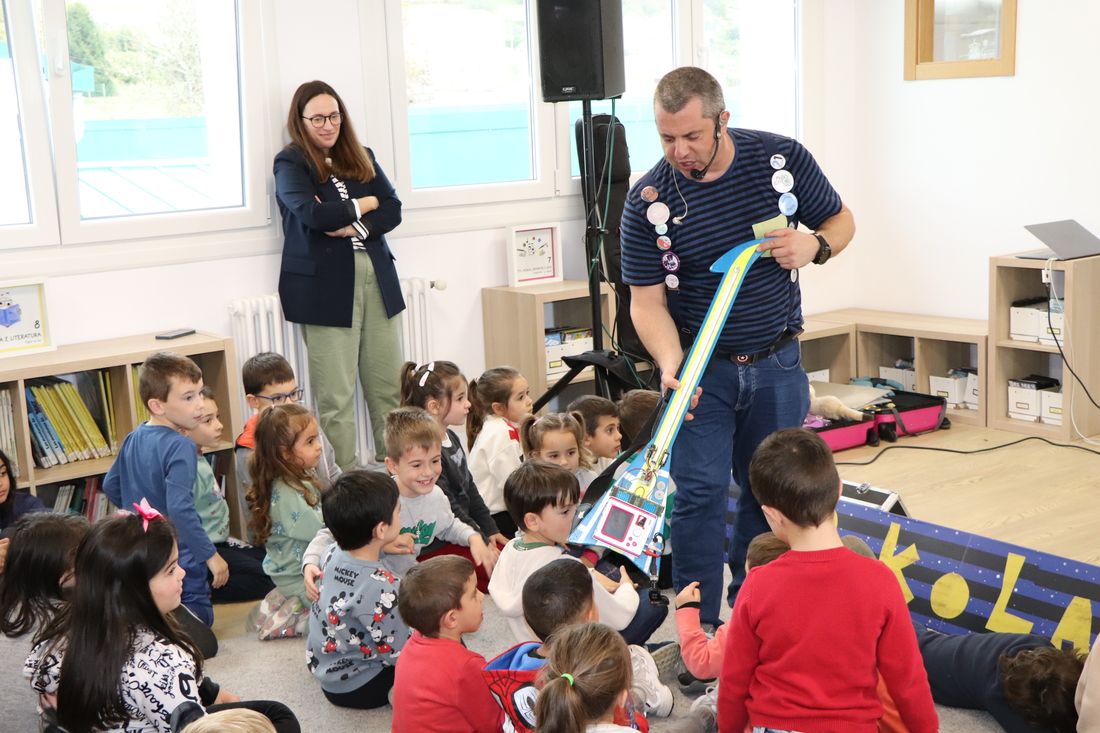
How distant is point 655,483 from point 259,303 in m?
2.41

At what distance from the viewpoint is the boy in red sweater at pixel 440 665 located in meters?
2.42

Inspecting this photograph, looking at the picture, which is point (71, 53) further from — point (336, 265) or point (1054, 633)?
point (1054, 633)

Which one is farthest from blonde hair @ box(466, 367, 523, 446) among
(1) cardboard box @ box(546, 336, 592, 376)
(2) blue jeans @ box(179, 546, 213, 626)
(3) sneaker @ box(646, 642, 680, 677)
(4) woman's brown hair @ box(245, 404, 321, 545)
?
(3) sneaker @ box(646, 642, 680, 677)

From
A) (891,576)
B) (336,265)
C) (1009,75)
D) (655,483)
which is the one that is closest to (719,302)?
(655,483)

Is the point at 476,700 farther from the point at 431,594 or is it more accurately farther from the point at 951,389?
the point at 951,389

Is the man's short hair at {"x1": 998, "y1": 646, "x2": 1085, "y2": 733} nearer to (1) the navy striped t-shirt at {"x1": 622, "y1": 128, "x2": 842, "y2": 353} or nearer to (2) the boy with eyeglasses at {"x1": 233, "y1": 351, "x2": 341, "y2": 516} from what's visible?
(1) the navy striped t-shirt at {"x1": 622, "y1": 128, "x2": 842, "y2": 353}

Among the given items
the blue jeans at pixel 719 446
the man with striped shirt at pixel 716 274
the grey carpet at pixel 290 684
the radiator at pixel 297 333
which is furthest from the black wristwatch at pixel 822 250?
the radiator at pixel 297 333

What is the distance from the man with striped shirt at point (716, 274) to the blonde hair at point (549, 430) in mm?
685

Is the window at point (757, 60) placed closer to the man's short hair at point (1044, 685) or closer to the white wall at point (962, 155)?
the white wall at point (962, 155)

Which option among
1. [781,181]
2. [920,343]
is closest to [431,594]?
[781,181]

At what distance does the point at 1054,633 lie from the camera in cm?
287

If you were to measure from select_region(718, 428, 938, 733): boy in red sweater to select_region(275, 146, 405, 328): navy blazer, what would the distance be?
8.67ft

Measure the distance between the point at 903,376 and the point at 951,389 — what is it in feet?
0.98

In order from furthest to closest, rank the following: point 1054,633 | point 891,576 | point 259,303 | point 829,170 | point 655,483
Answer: point 829,170 < point 259,303 < point 1054,633 < point 655,483 < point 891,576
